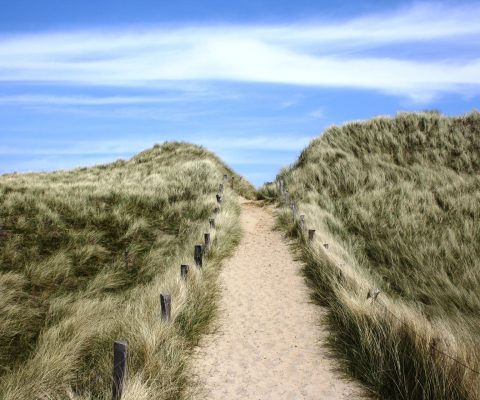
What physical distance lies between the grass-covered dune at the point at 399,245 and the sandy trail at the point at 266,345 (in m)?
0.41

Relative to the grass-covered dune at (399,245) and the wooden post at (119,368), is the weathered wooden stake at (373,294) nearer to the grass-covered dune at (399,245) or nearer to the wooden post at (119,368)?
the grass-covered dune at (399,245)

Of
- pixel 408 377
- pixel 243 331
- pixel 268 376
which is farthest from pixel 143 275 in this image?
pixel 408 377

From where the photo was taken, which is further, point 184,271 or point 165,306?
point 184,271

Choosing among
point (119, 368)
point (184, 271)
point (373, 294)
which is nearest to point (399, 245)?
point (373, 294)

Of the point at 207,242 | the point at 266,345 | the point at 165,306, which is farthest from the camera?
the point at 207,242

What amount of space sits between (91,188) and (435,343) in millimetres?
18001

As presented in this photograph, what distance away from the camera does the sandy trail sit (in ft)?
18.8

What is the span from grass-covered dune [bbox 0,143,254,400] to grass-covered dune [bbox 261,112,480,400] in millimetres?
2566

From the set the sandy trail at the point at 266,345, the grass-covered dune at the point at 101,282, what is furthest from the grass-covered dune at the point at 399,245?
the grass-covered dune at the point at 101,282

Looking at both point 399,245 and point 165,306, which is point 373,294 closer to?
point 165,306

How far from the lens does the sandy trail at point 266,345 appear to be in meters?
5.72

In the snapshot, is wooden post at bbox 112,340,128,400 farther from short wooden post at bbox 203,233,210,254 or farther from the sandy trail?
short wooden post at bbox 203,233,210,254

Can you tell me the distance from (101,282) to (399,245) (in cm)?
899

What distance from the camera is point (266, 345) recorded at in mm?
7141
